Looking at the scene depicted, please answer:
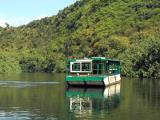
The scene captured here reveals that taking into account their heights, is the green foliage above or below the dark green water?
above

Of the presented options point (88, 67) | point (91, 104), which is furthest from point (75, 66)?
A: point (91, 104)

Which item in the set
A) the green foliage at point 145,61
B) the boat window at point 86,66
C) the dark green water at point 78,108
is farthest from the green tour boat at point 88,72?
the green foliage at point 145,61

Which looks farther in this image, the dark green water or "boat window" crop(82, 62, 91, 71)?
"boat window" crop(82, 62, 91, 71)

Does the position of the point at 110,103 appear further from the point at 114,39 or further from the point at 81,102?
the point at 114,39

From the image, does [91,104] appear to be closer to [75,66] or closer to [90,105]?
[90,105]

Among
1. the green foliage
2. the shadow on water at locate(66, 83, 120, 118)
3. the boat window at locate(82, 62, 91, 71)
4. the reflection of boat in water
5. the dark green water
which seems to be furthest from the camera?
the green foliage

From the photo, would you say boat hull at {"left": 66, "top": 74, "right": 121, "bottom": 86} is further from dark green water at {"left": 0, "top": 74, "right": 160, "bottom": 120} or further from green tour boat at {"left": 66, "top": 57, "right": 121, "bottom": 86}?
dark green water at {"left": 0, "top": 74, "right": 160, "bottom": 120}

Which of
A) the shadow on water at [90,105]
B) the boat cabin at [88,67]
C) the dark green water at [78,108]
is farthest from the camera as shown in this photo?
the boat cabin at [88,67]

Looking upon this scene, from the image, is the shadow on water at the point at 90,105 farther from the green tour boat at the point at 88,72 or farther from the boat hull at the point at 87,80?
the green tour boat at the point at 88,72

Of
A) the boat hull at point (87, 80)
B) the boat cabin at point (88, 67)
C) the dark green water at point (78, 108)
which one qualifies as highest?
the boat cabin at point (88, 67)

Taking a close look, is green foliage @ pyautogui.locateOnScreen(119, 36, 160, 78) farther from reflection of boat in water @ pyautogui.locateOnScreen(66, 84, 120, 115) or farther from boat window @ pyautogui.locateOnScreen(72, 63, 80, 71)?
reflection of boat in water @ pyautogui.locateOnScreen(66, 84, 120, 115)

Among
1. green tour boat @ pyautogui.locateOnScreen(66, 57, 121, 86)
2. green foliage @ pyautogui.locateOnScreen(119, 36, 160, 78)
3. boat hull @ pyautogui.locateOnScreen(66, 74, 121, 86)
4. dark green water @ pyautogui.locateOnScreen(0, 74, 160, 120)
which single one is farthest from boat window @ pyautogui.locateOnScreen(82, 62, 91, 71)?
green foliage @ pyautogui.locateOnScreen(119, 36, 160, 78)

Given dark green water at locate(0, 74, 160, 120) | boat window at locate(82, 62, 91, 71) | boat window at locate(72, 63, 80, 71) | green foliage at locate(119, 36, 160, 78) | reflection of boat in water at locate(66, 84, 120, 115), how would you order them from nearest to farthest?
dark green water at locate(0, 74, 160, 120), reflection of boat in water at locate(66, 84, 120, 115), boat window at locate(82, 62, 91, 71), boat window at locate(72, 63, 80, 71), green foliage at locate(119, 36, 160, 78)

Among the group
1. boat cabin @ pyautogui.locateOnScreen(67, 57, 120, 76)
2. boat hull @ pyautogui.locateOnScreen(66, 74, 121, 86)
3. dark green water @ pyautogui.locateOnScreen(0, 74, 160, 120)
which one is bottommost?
dark green water @ pyautogui.locateOnScreen(0, 74, 160, 120)
